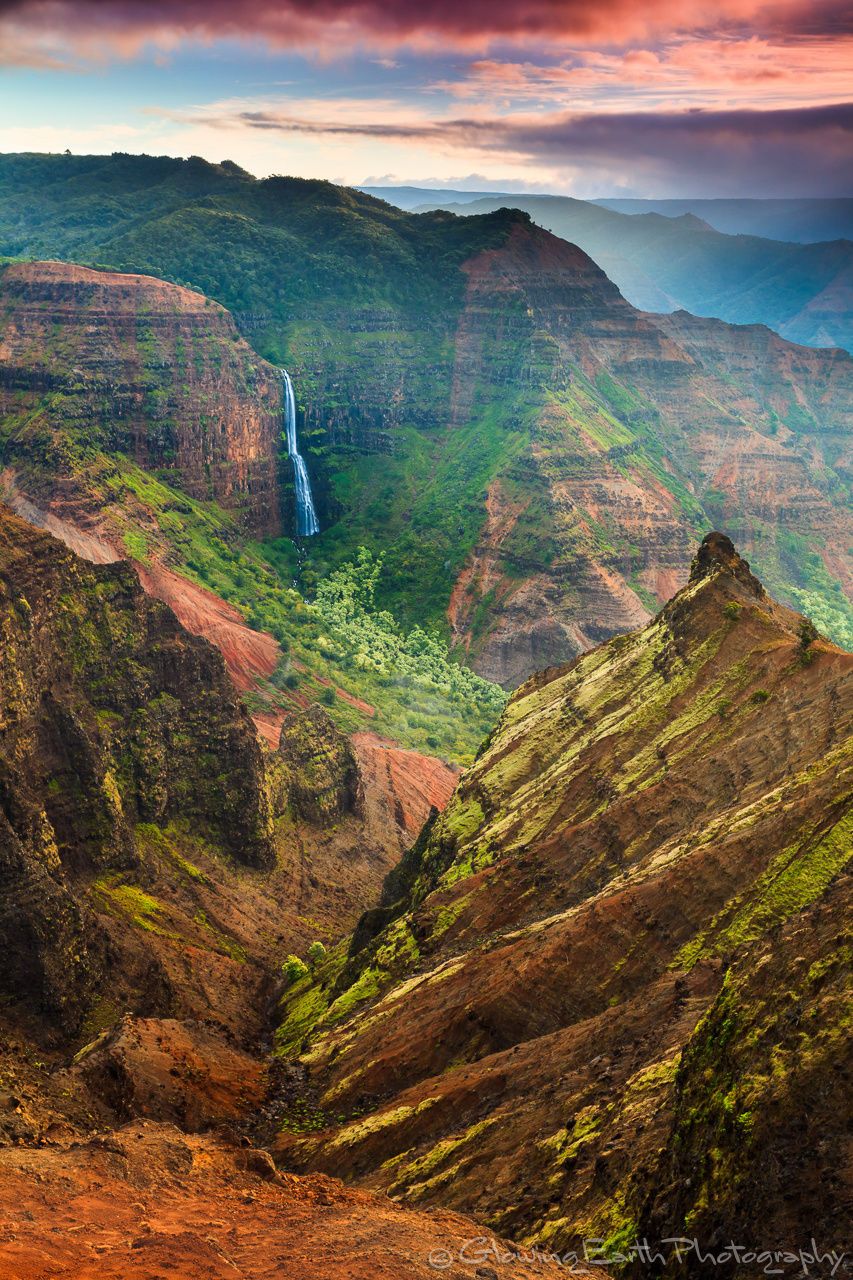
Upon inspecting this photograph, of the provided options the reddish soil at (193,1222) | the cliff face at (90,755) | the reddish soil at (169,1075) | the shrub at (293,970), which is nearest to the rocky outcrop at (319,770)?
the cliff face at (90,755)

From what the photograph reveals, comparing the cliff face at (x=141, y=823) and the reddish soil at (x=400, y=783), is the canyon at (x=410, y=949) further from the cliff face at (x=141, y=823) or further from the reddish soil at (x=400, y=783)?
the reddish soil at (x=400, y=783)

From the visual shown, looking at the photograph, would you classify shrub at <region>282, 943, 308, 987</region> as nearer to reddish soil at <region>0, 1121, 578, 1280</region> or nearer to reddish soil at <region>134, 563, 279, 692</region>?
reddish soil at <region>0, 1121, 578, 1280</region>

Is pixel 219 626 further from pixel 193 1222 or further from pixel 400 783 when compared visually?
pixel 193 1222

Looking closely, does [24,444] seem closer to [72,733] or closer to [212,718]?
[212,718]

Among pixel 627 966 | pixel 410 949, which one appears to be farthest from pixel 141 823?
pixel 627 966

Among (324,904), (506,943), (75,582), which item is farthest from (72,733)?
(506,943)

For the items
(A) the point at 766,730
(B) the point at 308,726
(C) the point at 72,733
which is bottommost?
(B) the point at 308,726
